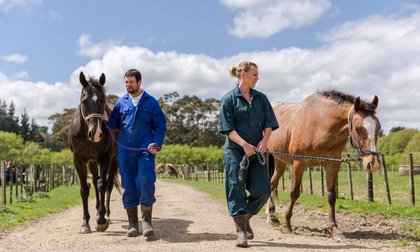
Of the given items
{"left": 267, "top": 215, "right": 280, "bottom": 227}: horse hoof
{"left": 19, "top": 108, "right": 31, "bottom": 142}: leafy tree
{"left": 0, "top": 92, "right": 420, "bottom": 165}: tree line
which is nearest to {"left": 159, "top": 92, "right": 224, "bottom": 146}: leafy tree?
{"left": 0, "top": 92, "right": 420, "bottom": 165}: tree line

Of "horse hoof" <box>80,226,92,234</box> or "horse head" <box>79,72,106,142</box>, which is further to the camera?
"horse hoof" <box>80,226,92,234</box>

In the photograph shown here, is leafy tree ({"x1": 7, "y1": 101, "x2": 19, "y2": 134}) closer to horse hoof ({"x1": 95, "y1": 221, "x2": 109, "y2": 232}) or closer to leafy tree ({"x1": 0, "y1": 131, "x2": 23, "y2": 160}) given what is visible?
leafy tree ({"x1": 0, "y1": 131, "x2": 23, "y2": 160})

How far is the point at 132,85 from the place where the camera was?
6652 millimetres

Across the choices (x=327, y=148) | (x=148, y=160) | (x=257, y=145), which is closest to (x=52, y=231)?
(x=148, y=160)

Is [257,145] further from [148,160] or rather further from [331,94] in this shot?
[331,94]

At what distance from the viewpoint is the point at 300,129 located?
25.6 ft

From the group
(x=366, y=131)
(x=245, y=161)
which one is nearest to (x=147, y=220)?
(x=245, y=161)

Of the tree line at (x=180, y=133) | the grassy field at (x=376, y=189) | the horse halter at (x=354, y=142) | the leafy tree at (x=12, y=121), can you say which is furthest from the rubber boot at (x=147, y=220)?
the leafy tree at (x=12, y=121)

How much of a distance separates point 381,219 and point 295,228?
2.06m

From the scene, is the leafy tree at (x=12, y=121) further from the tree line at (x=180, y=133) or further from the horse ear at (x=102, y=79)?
the horse ear at (x=102, y=79)

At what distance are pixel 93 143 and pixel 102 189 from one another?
0.77 m

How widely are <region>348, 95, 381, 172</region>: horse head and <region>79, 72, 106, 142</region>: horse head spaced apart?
368 cm

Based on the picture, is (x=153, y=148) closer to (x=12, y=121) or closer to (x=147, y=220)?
(x=147, y=220)

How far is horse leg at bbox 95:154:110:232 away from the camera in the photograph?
7.44 metres
